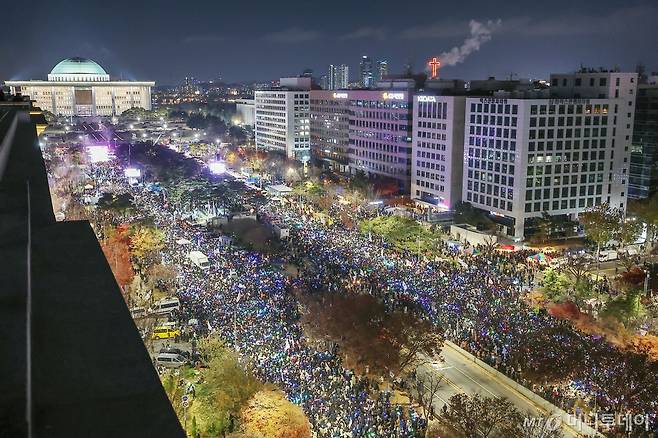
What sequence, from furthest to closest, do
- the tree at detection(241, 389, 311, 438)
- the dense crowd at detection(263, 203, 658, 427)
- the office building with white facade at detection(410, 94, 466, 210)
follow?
the office building with white facade at detection(410, 94, 466, 210) → the dense crowd at detection(263, 203, 658, 427) → the tree at detection(241, 389, 311, 438)

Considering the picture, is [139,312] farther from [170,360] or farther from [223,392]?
[223,392]

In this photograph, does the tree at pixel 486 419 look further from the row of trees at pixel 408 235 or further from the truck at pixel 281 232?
the truck at pixel 281 232

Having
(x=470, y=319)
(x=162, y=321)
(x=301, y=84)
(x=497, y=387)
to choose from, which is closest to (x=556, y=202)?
(x=470, y=319)

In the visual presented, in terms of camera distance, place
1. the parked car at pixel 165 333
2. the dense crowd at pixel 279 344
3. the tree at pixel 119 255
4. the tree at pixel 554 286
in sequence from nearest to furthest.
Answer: the dense crowd at pixel 279 344
the parked car at pixel 165 333
the tree at pixel 554 286
the tree at pixel 119 255

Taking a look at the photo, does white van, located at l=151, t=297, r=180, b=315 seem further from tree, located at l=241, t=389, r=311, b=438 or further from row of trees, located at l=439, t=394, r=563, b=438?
row of trees, located at l=439, t=394, r=563, b=438

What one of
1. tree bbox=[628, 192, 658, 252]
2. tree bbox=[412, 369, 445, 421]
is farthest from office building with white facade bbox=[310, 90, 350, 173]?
tree bbox=[412, 369, 445, 421]

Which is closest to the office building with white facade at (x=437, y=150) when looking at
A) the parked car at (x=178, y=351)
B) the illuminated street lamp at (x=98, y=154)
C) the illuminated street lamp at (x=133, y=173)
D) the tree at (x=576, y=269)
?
the tree at (x=576, y=269)
